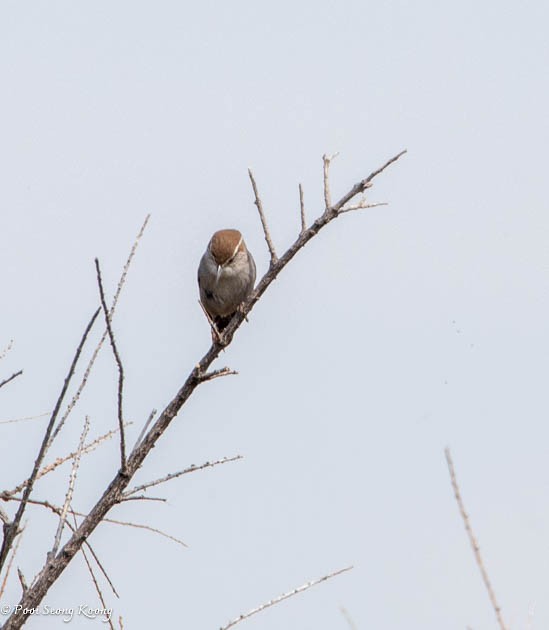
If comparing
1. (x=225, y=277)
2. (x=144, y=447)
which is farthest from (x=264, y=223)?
(x=225, y=277)

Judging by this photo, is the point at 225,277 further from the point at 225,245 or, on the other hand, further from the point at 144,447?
the point at 144,447

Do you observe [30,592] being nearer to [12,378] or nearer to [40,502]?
[40,502]

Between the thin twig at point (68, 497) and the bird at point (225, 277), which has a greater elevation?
the bird at point (225, 277)

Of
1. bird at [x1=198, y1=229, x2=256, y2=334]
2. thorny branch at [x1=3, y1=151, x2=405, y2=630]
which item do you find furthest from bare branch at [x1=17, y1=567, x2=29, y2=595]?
bird at [x1=198, y1=229, x2=256, y2=334]

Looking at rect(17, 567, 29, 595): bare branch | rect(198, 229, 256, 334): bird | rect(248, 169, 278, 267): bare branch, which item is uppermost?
rect(198, 229, 256, 334): bird

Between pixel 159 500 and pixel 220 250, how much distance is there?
5.94 meters

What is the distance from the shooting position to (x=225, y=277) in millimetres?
10523

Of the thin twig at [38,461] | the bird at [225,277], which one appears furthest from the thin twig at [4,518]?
the bird at [225,277]

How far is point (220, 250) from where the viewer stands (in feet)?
34.9

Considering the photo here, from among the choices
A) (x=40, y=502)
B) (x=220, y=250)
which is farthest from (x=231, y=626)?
(x=220, y=250)

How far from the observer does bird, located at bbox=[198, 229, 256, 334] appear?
34.3 feet

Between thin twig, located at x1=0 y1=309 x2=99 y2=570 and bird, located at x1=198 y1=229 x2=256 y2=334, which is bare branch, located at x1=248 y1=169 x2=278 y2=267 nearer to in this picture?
thin twig, located at x1=0 y1=309 x2=99 y2=570

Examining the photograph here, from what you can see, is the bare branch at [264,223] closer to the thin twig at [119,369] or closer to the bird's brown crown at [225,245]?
the thin twig at [119,369]

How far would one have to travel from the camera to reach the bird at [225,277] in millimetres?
10469
